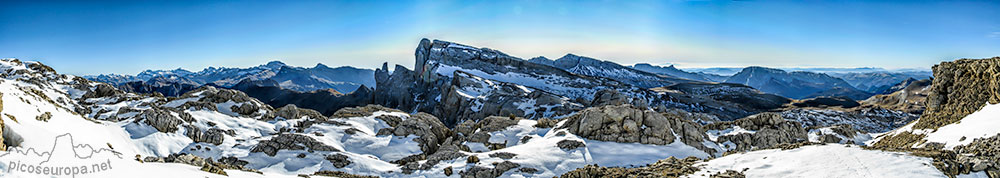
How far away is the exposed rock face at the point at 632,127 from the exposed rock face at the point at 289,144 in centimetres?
2214

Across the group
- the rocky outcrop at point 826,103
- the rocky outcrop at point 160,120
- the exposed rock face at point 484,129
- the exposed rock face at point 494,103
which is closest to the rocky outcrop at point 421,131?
the exposed rock face at point 484,129

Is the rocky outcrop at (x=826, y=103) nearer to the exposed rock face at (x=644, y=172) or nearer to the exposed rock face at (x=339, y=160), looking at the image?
the exposed rock face at (x=644, y=172)

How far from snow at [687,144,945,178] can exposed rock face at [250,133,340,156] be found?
29657 mm

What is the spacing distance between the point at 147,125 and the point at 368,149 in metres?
17.5

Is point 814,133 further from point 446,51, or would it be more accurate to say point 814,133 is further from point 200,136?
point 446,51

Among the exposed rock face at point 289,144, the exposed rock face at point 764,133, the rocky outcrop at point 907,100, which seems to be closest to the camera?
the exposed rock face at point 289,144

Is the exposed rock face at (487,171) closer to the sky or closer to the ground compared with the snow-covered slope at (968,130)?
closer to the ground

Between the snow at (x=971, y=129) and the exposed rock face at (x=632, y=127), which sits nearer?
the snow at (x=971, y=129)

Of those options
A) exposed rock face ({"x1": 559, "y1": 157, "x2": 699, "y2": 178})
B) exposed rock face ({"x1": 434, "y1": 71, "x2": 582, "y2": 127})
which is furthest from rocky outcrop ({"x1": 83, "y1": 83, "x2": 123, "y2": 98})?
exposed rock face ({"x1": 559, "y1": 157, "x2": 699, "y2": 178})

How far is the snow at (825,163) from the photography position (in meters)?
14.5

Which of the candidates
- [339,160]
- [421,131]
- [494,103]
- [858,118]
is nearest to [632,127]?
[421,131]

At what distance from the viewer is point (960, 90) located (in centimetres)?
3397

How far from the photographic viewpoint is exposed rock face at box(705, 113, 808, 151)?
40.4m

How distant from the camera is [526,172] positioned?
2720 centimetres
